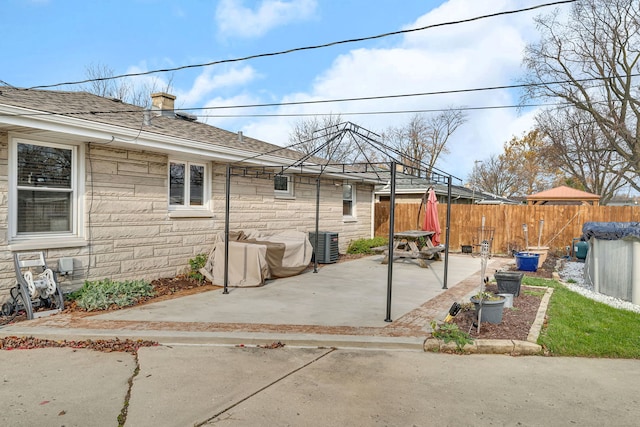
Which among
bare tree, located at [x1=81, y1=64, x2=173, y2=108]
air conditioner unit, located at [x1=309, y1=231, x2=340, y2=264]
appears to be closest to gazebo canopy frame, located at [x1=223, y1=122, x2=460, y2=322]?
air conditioner unit, located at [x1=309, y1=231, x2=340, y2=264]

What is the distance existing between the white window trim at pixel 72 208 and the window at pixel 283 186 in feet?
17.9

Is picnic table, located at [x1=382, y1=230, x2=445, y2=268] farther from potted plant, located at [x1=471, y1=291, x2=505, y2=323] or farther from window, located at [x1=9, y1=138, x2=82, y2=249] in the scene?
window, located at [x1=9, y1=138, x2=82, y2=249]

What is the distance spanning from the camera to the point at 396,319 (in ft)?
20.8

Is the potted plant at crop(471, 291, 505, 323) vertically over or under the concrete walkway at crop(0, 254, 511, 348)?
over

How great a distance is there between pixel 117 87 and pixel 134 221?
22.0 metres

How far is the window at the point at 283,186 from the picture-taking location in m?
12.1

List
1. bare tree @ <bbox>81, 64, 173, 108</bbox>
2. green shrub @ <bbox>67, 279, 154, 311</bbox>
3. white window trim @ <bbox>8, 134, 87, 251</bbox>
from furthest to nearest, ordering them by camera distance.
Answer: bare tree @ <bbox>81, 64, 173, 108</bbox> < green shrub @ <bbox>67, 279, 154, 311</bbox> < white window trim @ <bbox>8, 134, 87, 251</bbox>

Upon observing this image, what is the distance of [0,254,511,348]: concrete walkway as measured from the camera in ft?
17.5

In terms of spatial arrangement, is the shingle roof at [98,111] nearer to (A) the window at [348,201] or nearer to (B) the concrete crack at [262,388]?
(B) the concrete crack at [262,388]

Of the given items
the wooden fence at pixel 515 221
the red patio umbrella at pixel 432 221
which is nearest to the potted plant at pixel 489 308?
the red patio umbrella at pixel 432 221

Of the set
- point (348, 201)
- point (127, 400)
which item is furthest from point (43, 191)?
point (348, 201)

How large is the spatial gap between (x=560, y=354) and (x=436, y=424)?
2.59m

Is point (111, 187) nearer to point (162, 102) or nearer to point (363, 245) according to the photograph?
point (162, 102)

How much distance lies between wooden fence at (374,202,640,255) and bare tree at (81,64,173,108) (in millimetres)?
17198
